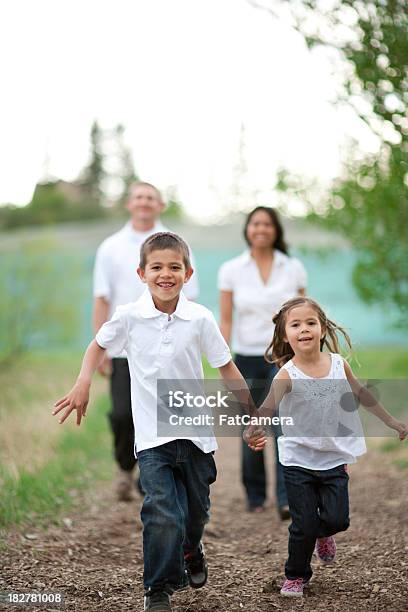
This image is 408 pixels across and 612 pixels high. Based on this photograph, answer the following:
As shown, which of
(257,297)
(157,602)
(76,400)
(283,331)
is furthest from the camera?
(257,297)

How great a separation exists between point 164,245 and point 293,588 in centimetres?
169

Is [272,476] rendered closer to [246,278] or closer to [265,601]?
[246,278]

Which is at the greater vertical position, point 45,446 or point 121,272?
point 121,272

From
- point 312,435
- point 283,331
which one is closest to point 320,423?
point 312,435

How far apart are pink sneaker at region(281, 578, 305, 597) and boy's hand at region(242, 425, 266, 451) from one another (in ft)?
2.11

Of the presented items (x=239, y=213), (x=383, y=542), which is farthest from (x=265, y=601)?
(x=239, y=213)

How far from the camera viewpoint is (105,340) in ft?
12.3

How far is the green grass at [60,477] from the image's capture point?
17.8 ft

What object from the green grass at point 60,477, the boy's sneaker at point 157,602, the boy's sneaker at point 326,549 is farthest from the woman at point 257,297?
the boy's sneaker at point 157,602

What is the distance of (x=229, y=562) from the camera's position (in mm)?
4555

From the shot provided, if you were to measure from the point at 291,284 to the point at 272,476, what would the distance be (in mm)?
2920

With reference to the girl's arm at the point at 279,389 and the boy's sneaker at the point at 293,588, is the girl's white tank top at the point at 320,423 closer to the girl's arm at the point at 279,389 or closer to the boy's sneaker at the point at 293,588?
the girl's arm at the point at 279,389

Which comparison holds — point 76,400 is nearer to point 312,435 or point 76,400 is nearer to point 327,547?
point 312,435
